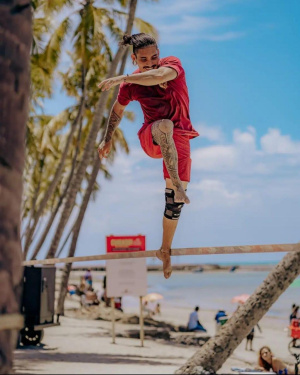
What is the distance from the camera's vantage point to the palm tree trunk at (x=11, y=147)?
1.54 meters

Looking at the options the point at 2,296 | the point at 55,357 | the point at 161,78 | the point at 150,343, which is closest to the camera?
the point at 2,296

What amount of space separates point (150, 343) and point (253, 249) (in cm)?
1410

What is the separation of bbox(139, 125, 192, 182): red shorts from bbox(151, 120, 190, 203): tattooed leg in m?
0.10

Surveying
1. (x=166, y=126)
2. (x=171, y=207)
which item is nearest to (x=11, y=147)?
(x=166, y=126)

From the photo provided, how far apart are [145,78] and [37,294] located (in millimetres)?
5022

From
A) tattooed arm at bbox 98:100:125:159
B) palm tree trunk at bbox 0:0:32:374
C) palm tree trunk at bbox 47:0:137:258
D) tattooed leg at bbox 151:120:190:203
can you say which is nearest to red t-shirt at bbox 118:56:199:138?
tattooed leg at bbox 151:120:190:203

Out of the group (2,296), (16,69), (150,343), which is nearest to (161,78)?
(16,69)

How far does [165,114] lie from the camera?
13.0 feet

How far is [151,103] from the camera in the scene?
13.1ft

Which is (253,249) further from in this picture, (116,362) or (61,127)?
(61,127)

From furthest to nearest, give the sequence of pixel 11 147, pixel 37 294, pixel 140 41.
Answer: pixel 37 294, pixel 140 41, pixel 11 147

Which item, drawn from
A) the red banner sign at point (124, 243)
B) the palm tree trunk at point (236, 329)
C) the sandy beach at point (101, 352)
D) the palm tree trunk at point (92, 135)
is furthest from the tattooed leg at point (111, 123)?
the palm tree trunk at point (92, 135)

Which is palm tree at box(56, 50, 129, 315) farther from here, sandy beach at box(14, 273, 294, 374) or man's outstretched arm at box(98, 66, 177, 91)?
man's outstretched arm at box(98, 66, 177, 91)

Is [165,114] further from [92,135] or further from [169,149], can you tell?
[92,135]
